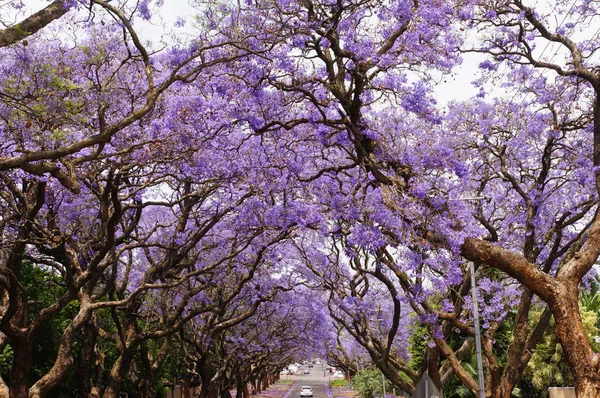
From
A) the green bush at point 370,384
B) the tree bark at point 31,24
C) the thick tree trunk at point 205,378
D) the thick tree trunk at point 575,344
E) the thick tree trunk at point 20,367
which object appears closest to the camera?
the tree bark at point 31,24

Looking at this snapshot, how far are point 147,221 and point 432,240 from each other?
515 inches

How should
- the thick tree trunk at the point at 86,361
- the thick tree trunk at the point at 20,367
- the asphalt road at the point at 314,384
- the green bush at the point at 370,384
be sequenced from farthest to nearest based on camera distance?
the asphalt road at the point at 314,384, the green bush at the point at 370,384, the thick tree trunk at the point at 86,361, the thick tree trunk at the point at 20,367

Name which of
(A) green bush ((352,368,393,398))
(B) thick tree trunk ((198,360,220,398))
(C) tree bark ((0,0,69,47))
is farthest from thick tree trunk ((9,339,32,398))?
(A) green bush ((352,368,393,398))

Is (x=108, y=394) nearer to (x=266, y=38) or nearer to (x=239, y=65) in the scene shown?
(x=239, y=65)

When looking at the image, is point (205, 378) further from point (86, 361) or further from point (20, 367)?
point (20, 367)

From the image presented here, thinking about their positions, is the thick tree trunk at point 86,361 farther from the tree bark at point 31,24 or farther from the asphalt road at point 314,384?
the asphalt road at point 314,384

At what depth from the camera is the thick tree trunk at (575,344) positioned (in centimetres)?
747

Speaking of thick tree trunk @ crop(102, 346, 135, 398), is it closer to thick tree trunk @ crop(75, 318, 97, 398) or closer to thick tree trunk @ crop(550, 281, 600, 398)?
thick tree trunk @ crop(75, 318, 97, 398)

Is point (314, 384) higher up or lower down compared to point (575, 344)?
higher up

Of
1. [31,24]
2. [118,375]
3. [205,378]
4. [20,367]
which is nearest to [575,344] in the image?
[31,24]

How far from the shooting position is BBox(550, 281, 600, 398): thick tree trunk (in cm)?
747

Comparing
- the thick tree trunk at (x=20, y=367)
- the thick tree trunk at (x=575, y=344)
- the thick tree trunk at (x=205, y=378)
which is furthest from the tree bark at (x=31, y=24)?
the thick tree trunk at (x=205, y=378)

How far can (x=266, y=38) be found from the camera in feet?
33.2

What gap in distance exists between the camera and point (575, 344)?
7691 mm
